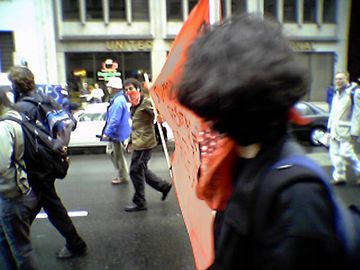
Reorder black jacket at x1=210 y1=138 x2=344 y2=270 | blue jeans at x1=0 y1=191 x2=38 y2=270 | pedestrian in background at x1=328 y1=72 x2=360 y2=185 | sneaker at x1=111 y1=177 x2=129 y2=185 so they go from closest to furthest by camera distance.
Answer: black jacket at x1=210 y1=138 x2=344 y2=270, blue jeans at x1=0 y1=191 x2=38 y2=270, pedestrian in background at x1=328 y1=72 x2=360 y2=185, sneaker at x1=111 y1=177 x2=129 y2=185

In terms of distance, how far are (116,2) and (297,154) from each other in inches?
868

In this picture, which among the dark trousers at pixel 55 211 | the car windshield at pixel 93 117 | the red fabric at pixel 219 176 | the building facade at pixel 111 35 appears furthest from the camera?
the building facade at pixel 111 35

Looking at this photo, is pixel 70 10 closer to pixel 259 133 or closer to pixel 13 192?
pixel 13 192

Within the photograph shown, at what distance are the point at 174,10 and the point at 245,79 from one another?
22.1 metres

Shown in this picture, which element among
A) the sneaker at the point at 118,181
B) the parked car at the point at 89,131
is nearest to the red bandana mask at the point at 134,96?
the sneaker at the point at 118,181

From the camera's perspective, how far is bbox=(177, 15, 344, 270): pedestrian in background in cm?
77

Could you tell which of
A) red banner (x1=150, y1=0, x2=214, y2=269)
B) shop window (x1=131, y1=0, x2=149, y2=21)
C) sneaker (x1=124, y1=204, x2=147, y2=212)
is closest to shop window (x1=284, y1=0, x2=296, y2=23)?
shop window (x1=131, y1=0, x2=149, y2=21)

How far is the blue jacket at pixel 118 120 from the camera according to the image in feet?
19.9

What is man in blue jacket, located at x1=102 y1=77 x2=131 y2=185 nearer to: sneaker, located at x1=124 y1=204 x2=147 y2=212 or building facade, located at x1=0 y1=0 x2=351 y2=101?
sneaker, located at x1=124 y1=204 x2=147 y2=212

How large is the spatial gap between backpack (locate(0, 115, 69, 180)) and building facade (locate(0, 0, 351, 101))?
17338mm

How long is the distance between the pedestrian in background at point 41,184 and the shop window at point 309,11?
886 inches

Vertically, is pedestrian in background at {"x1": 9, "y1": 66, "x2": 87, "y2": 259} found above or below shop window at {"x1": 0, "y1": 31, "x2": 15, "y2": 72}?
below

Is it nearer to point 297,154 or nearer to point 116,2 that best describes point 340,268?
point 297,154

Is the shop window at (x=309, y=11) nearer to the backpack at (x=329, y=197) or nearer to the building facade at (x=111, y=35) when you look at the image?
the building facade at (x=111, y=35)
